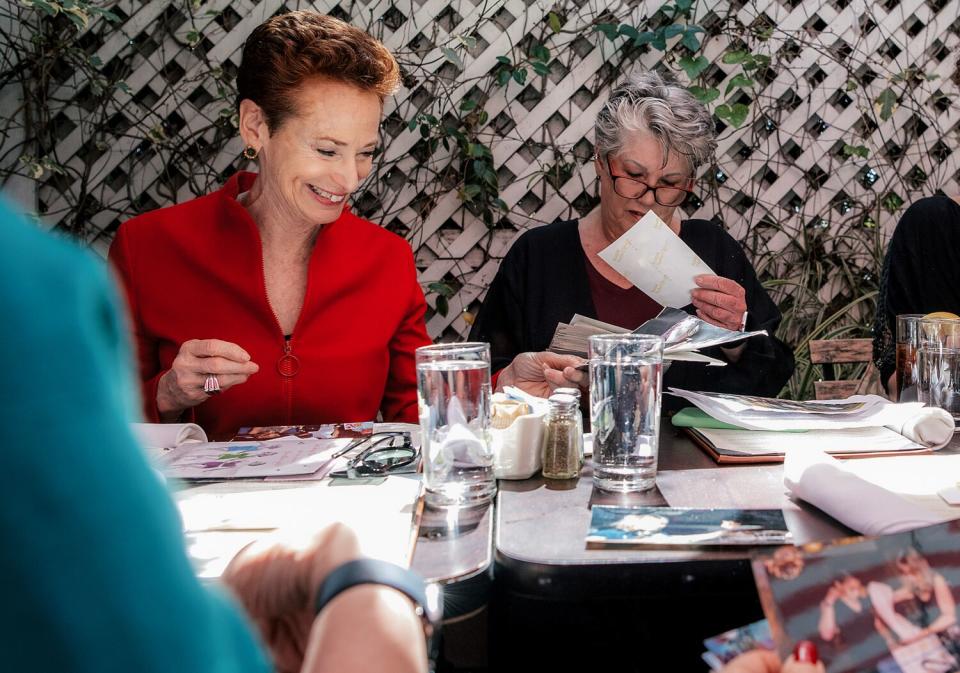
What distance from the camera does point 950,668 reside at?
58cm

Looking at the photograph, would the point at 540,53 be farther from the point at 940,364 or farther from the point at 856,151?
the point at 940,364

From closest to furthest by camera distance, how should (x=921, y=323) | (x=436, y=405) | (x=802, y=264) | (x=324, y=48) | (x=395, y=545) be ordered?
(x=395, y=545) → (x=436, y=405) → (x=921, y=323) → (x=324, y=48) → (x=802, y=264)

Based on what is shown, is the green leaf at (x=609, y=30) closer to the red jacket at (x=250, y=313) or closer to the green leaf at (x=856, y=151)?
the green leaf at (x=856, y=151)

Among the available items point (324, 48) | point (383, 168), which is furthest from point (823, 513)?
point (383, 168)

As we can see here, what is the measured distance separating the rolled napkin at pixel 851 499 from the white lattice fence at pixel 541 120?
6.20ft

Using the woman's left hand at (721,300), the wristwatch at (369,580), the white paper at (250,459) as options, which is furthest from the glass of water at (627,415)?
the woman's left hand at (721,300)

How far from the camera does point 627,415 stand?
0.97 m

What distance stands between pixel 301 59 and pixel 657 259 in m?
0.81

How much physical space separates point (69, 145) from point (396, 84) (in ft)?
4.36

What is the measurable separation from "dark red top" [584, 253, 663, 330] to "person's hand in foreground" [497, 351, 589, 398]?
504mm

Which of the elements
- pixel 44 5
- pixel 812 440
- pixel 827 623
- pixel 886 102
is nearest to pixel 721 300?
pixel 812 440


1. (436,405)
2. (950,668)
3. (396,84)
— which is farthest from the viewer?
(396,84)

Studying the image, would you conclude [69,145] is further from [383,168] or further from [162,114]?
[383,168]

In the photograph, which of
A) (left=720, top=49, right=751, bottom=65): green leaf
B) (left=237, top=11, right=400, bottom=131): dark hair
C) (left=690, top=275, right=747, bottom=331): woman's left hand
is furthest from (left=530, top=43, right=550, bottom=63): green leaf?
(left=690, top=275, right=747, bottom=331): woman's left hand
